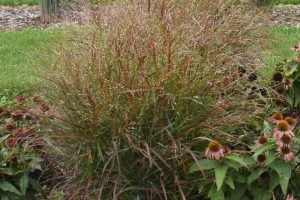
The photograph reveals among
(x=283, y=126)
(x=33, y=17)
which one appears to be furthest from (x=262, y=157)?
(x=33, y=17)

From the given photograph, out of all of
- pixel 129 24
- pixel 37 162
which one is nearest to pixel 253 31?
pixel 129 24

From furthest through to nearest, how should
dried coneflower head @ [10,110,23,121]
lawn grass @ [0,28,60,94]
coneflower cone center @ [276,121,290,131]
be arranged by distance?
lawn grass @ [0,28,60,94], dried coneflower head @ [10,110,23,121], coneflower cone center @ [276,121,290,131]

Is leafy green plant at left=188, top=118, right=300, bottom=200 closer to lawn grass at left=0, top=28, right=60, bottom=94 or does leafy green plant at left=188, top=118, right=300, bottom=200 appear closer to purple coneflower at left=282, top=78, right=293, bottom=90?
purple coneflower at left=282, top=78, right=293, bottom=90

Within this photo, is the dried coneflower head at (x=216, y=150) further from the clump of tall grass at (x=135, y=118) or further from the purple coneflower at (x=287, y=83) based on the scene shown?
the purple coneflower at (x=287, y=83)

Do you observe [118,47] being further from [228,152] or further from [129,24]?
[228,152]

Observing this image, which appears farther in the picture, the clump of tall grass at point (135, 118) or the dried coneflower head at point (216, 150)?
the clump of tall grass at point (135, 118)

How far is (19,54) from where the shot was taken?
309 inches

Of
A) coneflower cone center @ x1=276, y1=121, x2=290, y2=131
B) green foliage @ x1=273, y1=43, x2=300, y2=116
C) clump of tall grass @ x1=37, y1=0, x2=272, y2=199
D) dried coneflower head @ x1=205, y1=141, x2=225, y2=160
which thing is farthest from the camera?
green foliage @ x1=273, y1=43, x2=300, y2=116

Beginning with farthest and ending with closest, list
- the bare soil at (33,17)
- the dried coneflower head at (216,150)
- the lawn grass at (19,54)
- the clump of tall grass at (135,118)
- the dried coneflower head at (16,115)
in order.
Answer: the bare soil at (33,17) → the lawn grass at (19,54) → the dried coneflower head at (16,115) → the clump of tall grass at (135,118) → the dried coneflower head at (216,150)

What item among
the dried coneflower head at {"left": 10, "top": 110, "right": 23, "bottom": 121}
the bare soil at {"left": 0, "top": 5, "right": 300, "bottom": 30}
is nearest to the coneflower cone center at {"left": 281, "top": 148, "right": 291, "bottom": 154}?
the dried coneflower head at {"left": 10, "top": 110, "right": 23, "bottom": 121}

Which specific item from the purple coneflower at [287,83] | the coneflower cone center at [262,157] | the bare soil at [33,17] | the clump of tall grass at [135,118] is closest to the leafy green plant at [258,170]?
the coneflower cone center at [262,157]

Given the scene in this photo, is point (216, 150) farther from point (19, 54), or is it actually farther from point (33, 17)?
point (33, 17)

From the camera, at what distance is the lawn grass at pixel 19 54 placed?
21.2 ft

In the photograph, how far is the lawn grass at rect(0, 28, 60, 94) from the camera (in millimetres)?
6473
